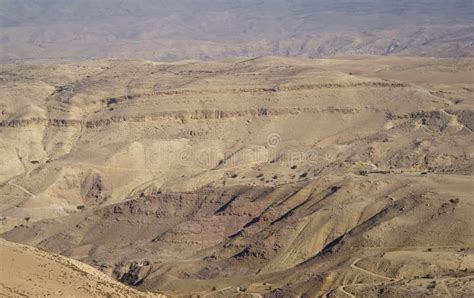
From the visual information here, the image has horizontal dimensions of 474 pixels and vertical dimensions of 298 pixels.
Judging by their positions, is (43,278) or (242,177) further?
(242,177)

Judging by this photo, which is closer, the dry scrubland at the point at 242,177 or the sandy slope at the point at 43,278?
the sandy slope at the point at 43,278

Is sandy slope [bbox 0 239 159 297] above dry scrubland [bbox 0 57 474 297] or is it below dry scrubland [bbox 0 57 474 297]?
above

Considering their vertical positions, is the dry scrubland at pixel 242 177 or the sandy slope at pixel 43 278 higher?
the sandy slope at pixel 43 278

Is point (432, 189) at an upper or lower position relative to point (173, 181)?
upper

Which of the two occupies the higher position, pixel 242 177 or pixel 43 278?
Result: pixel 43 278

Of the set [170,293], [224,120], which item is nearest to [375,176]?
[170,293]

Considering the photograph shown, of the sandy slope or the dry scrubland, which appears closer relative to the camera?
the sandy slope

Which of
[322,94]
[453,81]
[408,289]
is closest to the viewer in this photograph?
[408,289]

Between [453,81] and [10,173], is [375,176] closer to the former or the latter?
[10,173]
